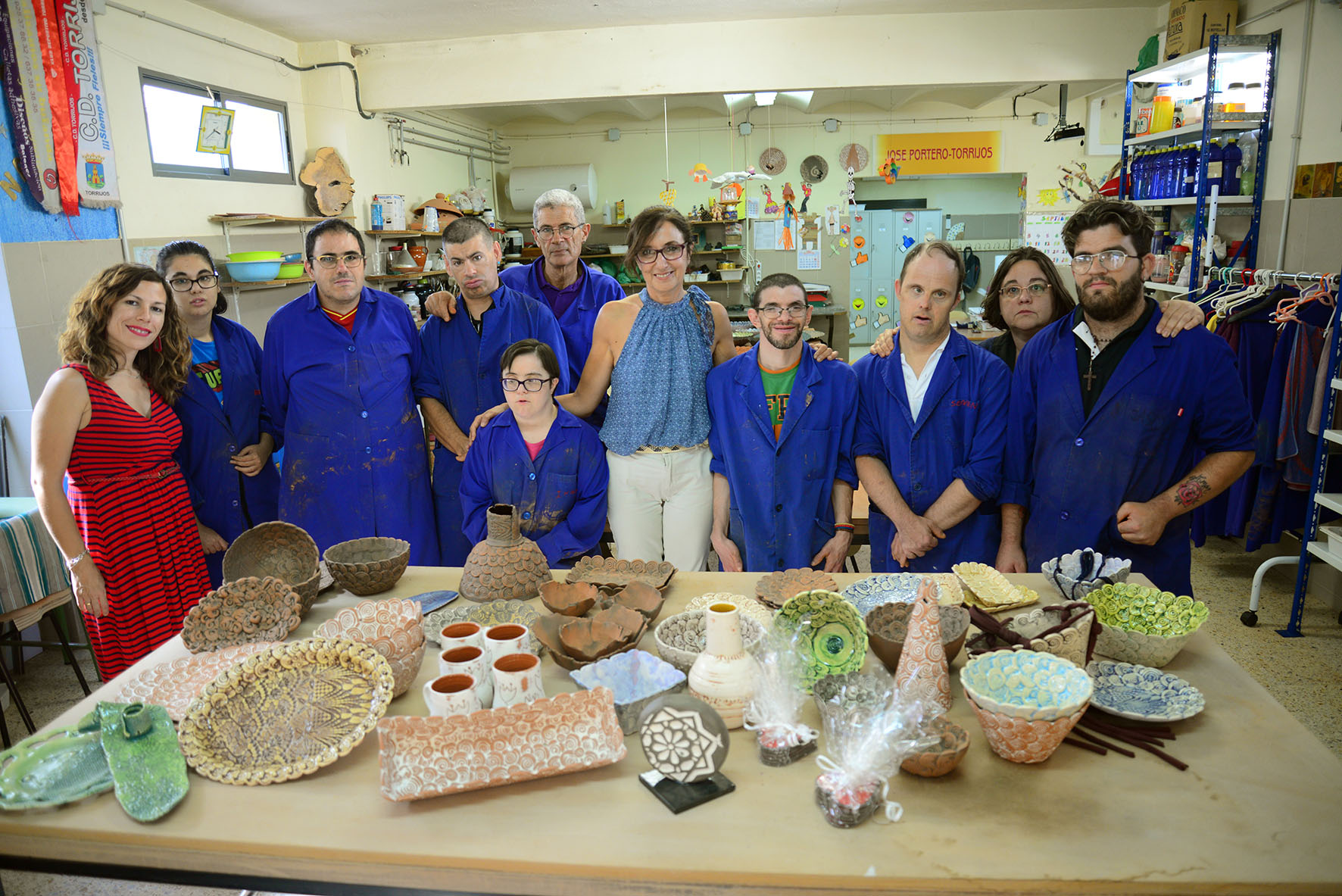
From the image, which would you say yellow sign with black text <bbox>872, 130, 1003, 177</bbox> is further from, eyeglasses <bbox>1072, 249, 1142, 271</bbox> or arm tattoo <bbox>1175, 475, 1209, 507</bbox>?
arm tattoo <bbox>1175, 475, 1209, 507</bbox>

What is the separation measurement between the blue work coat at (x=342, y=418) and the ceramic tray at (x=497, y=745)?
1.85 metres

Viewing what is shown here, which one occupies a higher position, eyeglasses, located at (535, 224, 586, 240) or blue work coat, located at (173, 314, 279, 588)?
eyeglasses, located at (535, 224, 586, 240)

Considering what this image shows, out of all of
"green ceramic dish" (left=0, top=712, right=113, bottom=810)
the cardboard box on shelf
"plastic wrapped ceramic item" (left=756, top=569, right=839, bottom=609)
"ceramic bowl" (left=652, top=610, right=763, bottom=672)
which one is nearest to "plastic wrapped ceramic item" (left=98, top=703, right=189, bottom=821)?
"green ceramic dish" (left=0, top=712, right=113, bottom=810)

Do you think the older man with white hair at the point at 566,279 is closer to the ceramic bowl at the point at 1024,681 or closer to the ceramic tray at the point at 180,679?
the ceramic tray at the point at 180,679

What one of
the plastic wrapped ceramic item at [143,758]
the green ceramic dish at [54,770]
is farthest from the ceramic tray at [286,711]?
the green ceramic dish at [54,770]

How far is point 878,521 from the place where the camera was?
2750 mm

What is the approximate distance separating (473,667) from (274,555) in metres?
0.93

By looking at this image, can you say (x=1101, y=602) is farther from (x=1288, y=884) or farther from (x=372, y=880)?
(x=372, y=880)

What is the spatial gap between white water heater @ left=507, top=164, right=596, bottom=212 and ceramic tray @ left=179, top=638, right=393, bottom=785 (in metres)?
8.98

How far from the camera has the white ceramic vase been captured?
58.7 inches

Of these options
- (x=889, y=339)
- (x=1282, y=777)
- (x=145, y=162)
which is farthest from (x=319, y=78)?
(x=1282, y=777)

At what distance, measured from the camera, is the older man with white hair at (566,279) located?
11.1 ft

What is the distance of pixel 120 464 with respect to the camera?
2.59 meters

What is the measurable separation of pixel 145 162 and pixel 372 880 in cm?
495
